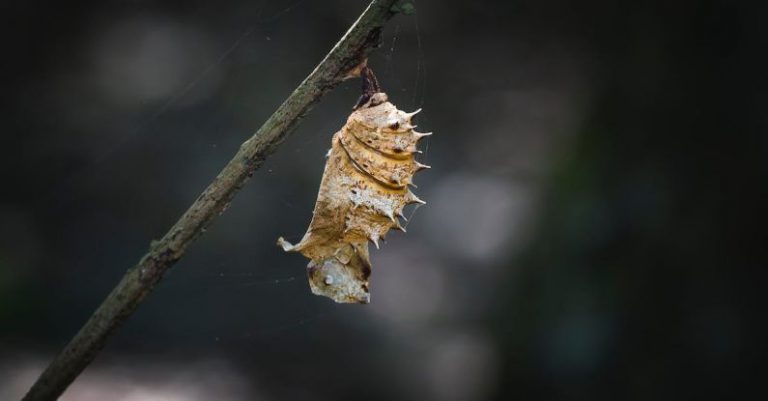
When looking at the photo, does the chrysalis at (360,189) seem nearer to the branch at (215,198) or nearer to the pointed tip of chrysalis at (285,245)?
the pointed tip of chrysalis at (285,245)

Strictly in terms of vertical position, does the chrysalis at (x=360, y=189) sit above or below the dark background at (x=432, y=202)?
above

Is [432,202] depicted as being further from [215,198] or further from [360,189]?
[215,198]

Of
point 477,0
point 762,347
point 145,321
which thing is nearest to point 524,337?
point 762,347

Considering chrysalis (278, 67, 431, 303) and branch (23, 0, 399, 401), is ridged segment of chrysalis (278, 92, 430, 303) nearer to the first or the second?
chrysalis (278, 67, 431, 303)

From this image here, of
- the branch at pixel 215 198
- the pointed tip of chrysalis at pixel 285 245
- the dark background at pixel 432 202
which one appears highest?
the branch at pixel 215 198

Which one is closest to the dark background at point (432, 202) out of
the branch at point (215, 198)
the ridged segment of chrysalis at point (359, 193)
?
the ridged segment of chrysalis at point (359, 193)

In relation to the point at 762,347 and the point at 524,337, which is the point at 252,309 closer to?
the point at 524,337

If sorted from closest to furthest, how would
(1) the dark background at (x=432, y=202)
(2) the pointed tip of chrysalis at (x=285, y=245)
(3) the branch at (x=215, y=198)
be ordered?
(3) the branch at (x=215, y=198), (2) the pointed tip of chrysalis at (x=285, y=245), (1) the dark background at (x=432, y=202)
